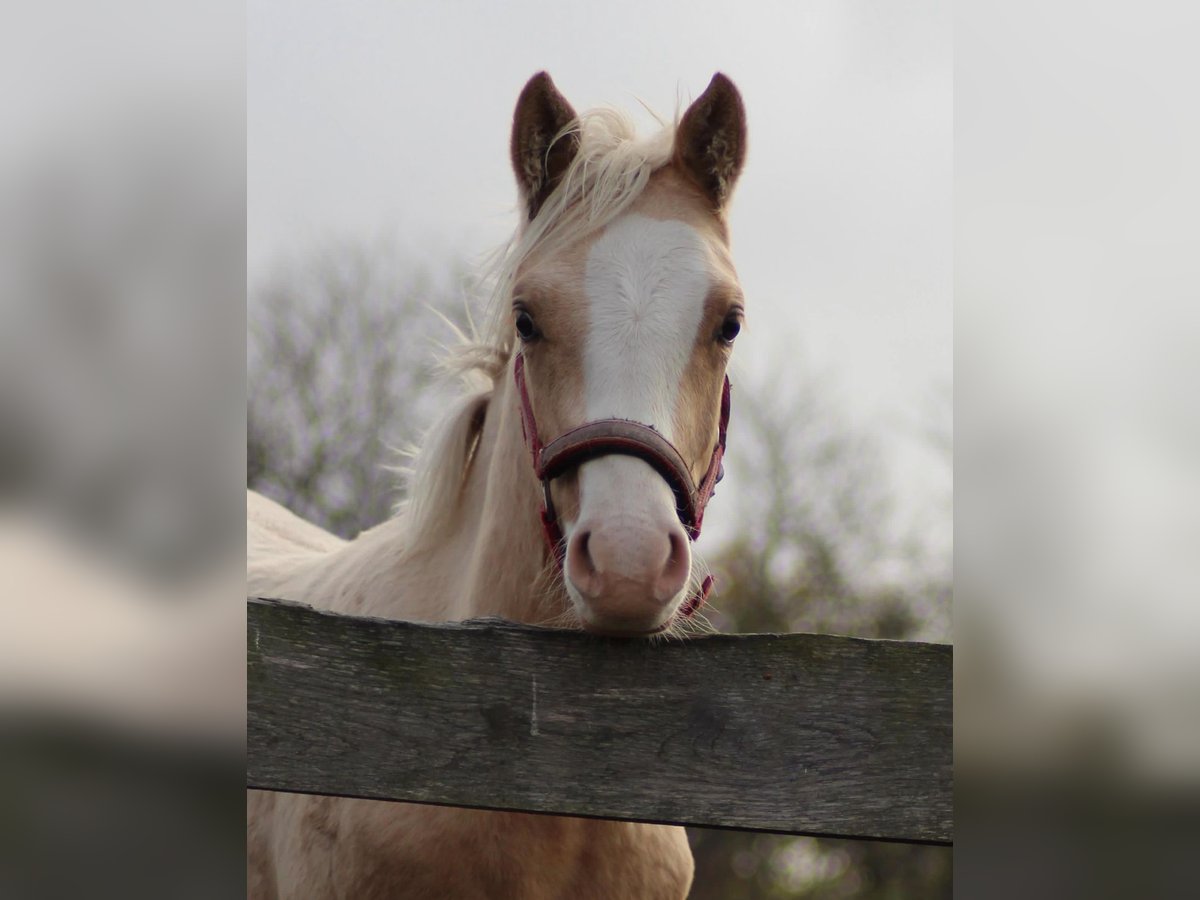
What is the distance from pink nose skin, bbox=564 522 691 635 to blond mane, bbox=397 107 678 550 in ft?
2.66

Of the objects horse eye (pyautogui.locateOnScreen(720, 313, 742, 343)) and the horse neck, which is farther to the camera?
the horse neck

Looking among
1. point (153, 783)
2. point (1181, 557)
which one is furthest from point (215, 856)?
point (1181, 557)

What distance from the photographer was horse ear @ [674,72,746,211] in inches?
94.8

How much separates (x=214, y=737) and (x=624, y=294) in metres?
1.23

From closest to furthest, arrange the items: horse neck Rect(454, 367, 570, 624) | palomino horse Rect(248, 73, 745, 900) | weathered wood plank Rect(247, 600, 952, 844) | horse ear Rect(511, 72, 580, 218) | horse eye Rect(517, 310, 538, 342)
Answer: weathered wood plank Rect(247, 600, 952, 844), palomino horse Rect(248, 73, 745, 900), horse eye Rect(517, 310, 538, 342), horse neck Rect(454, 367, 570, 624), horse ear Rect(511, 72, 580, 218)

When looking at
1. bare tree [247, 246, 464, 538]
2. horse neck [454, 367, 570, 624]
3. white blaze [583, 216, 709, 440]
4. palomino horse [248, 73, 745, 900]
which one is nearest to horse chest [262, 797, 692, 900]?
palomino horse [248, 73, 745, 900]

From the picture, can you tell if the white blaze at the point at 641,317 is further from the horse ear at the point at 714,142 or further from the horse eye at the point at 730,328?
the horse ear at the point at 714,142

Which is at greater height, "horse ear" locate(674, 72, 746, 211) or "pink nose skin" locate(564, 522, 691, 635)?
"horse ear" locate(674, 72, 746, 211)

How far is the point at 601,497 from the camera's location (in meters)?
1.77

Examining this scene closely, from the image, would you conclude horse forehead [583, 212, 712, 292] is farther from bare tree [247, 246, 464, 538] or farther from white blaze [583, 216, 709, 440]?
bare tree [247, 246, 464, 538]

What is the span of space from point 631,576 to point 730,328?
0.76 meters

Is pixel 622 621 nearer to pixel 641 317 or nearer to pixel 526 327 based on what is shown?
pixel 641 317

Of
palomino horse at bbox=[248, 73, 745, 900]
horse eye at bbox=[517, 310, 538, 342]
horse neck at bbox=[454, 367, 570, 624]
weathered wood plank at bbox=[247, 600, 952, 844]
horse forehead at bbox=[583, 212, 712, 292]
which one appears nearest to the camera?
weathered wood plank at bbox=[247, 600, 952, 844]

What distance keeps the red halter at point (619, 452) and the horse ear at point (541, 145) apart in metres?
0.57
